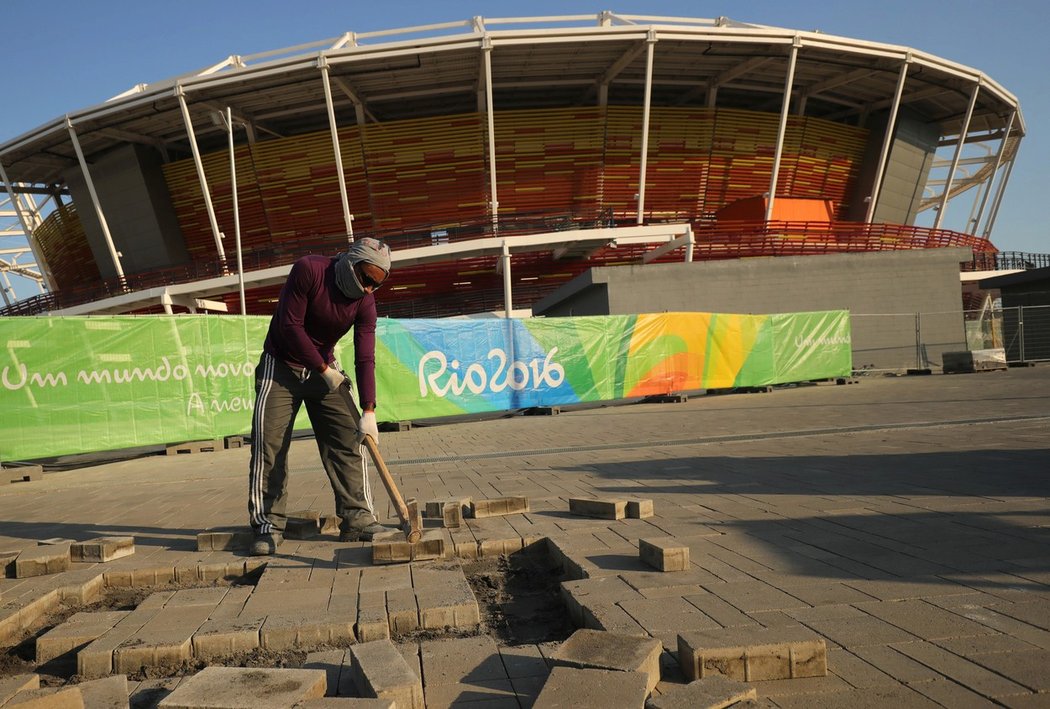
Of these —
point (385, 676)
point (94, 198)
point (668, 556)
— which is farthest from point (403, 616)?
Answer: point (94, 198)

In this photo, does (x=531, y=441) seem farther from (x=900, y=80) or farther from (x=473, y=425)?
(x=900, y=80)

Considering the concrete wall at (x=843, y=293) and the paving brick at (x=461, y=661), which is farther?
the concrete wall at (x=843, y=293)

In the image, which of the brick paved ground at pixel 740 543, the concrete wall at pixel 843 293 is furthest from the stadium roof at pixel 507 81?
the brick paved ground at pixel 740 543

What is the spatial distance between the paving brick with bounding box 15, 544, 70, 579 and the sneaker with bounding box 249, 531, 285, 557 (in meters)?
1.08

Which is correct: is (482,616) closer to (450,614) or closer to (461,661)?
(450,614)

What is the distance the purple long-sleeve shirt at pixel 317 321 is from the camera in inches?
191

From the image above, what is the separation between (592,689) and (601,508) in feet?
9.66

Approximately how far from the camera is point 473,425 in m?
15.4

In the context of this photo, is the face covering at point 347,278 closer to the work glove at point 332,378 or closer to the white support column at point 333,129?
the work glove at point 332,378

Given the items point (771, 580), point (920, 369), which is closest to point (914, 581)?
point (771, 580)

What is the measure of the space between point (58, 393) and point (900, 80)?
32.0 meters

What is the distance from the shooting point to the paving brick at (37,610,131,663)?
10.5ft

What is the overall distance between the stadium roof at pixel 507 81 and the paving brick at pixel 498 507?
22.4m

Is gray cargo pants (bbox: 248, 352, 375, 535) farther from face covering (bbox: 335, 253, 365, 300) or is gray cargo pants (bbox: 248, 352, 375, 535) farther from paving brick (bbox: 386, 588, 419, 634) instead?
paving brick (bbox: 386, 588, 419, 634)
